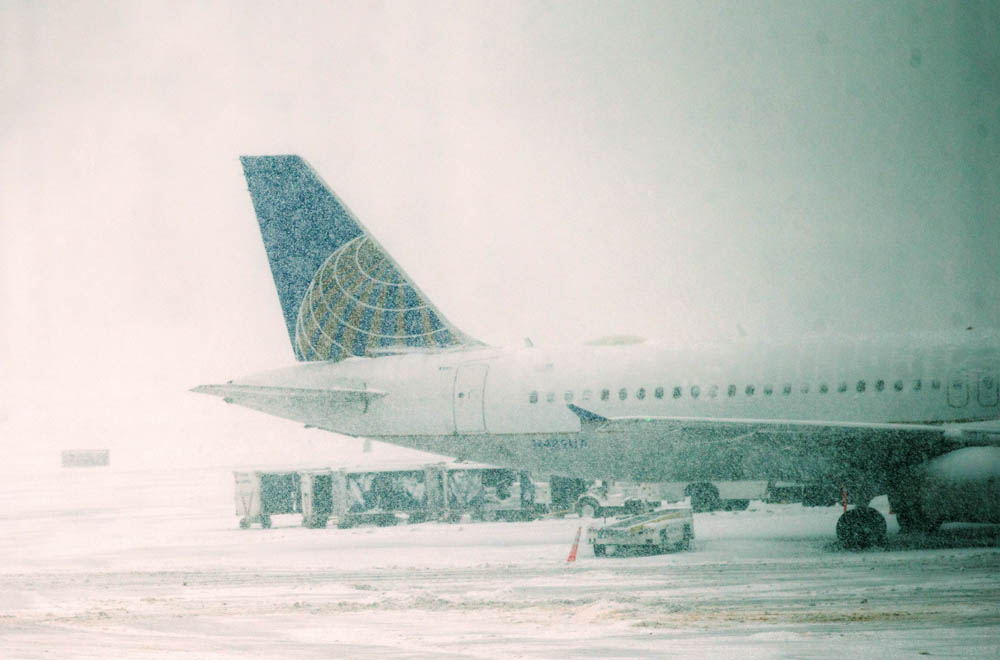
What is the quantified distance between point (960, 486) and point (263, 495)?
2211 centimetres

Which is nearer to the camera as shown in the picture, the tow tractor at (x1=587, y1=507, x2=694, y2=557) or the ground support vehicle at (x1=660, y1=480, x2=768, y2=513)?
the tow tractor at (x1=587, y1=507, x2=694, y2=557)

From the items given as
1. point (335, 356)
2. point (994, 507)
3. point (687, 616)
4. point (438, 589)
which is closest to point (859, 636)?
point (687, 616)

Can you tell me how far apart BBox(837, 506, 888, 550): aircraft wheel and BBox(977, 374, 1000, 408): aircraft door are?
323cm

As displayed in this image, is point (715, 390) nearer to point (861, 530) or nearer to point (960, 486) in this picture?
point (861, 530)

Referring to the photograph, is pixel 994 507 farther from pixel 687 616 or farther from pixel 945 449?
pixel 687 616

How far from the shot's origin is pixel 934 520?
23.7 m

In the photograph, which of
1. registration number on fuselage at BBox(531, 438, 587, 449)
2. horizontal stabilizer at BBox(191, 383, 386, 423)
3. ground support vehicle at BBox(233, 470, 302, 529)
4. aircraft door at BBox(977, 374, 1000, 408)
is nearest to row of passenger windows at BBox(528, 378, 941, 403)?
aircraft door at BBox(977, 374, 1000, 408)

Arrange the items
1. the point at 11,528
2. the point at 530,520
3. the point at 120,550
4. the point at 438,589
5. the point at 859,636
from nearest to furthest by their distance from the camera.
Answer: the point at 859,636
the point at 438,589
the point at 120,550
the point at 530,520
the point at 11,528

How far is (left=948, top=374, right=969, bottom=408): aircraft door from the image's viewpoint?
24562 mm

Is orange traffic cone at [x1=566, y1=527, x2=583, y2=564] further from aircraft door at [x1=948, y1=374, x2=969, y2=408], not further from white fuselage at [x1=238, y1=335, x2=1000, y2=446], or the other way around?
aircraft door at [x1=948, y1=374, x2=969, y2=408]

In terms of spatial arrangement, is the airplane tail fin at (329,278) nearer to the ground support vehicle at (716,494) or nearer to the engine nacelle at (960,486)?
the ground support vehicle at (716,494)

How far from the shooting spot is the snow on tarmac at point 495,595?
47.0ft

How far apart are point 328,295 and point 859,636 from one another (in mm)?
20722

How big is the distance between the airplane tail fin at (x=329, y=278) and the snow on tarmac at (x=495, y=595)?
5.36m
